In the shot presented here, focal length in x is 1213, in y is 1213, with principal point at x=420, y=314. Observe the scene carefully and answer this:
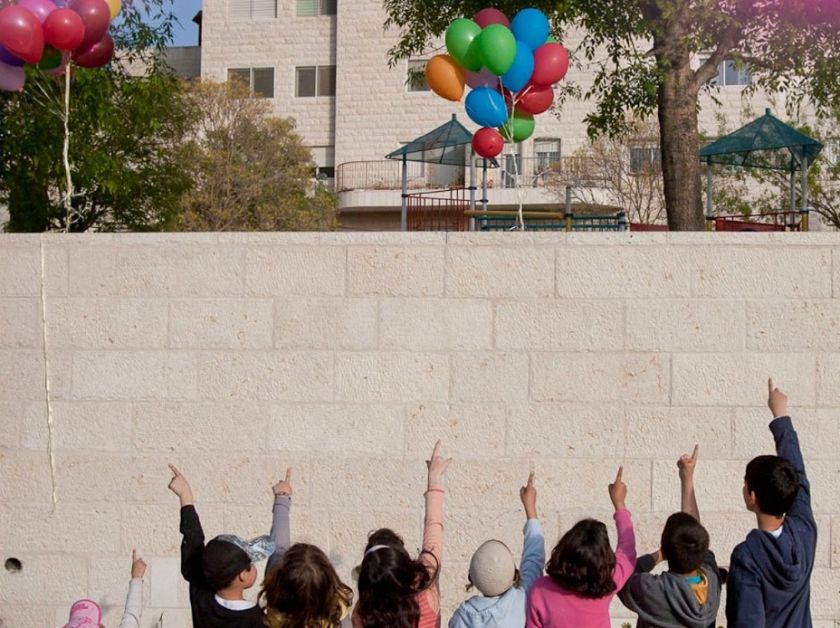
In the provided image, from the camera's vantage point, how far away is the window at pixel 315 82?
41.0 m

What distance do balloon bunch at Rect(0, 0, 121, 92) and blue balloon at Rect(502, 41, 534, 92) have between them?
114 inches

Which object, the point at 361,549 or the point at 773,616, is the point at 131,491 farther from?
the point at 773,616

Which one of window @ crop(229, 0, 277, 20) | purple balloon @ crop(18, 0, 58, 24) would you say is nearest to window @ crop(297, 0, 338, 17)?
window @ crop(229, 0, 277, 20)

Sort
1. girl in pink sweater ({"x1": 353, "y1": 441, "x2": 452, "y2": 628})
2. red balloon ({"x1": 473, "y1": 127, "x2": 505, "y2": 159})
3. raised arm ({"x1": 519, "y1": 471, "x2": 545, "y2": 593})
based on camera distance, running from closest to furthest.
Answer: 1. girl in pink sweater ({"x1": 353, "y1": 441, "x2": 452, "y2": 628})
2. raised arm ({"x1": 519, "y1": 471, "x2": 545, "y2": 593})
3. red balloon ({"x1": 473, "y1": 127, "x2": 505, "y2": 159})

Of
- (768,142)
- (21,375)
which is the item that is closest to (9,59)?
(21,375)

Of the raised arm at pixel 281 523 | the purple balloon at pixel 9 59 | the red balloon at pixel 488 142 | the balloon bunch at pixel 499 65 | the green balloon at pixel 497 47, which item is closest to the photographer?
the raised arm at pixel 281 523

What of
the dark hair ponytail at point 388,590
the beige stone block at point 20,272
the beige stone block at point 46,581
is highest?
the beige stone block at point 20,272

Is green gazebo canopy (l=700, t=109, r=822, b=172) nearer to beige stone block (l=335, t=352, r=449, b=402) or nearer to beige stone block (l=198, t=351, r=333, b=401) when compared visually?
beige stone block (l=335, t=352, r=449, b=402)

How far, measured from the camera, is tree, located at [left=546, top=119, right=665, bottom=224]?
31.8m

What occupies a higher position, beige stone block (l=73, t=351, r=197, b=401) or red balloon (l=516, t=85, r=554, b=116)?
red balloon (l=516, t=85, r=554, b=116)

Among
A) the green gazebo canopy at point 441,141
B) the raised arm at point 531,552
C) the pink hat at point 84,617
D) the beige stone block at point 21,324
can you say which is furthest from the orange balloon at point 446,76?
the green gazebo canopy at point 441,141

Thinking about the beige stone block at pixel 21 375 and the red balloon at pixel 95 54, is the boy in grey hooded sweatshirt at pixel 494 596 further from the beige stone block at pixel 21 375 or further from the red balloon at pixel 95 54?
the red balloon at pixel 95 54

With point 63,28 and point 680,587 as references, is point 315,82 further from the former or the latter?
point 680,587

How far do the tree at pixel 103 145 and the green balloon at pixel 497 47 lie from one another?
341 cm
